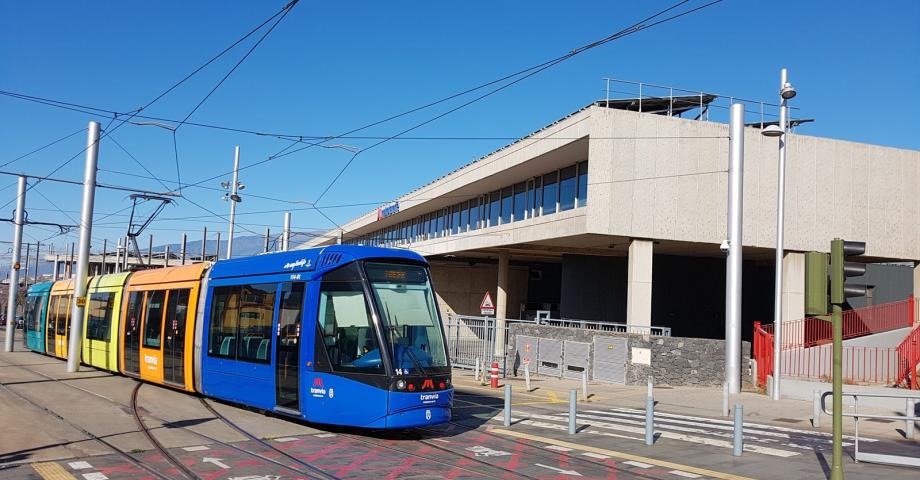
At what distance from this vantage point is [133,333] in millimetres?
19141

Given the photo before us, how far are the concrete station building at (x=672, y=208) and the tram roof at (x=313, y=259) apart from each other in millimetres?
13644

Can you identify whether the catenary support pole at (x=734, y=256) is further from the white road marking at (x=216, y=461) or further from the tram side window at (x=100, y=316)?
the tram side window at (x=100, y=316)

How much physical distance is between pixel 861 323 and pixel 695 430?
14.2m

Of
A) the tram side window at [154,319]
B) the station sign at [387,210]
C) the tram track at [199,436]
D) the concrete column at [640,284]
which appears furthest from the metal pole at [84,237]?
the station sign at [387,210]

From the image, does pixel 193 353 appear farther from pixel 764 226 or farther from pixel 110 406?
pixel 764 226

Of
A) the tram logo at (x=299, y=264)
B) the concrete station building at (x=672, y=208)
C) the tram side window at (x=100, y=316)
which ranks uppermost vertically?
the concrete station building at (x=672, y=208)

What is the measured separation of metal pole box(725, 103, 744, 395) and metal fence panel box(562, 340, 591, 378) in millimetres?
4906

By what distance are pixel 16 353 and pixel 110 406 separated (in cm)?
1955

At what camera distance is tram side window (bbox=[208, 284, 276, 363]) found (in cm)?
1335

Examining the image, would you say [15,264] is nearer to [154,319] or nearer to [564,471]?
[154,319]

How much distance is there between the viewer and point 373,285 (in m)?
11.8

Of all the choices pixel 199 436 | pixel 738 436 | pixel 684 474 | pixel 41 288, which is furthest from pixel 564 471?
pixel 41 288

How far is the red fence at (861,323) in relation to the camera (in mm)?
24500

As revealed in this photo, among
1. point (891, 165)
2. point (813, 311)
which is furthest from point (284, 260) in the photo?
point (891, 165)
